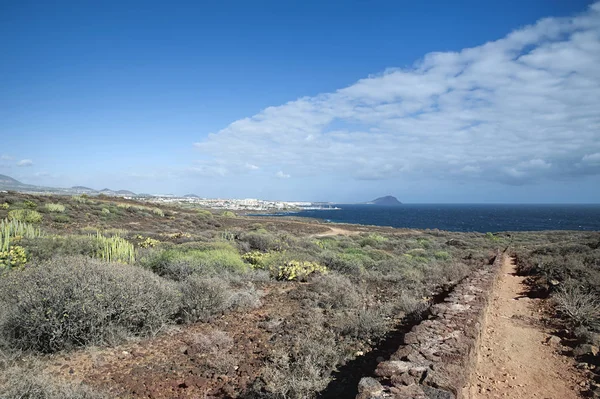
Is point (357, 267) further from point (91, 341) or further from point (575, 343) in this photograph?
point (91, 341)

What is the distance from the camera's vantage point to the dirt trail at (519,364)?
482cm

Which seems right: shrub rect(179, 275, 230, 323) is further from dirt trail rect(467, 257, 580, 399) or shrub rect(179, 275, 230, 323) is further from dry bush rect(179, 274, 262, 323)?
dirt trail rect(467, 257, 580, 399)

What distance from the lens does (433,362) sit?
447cm

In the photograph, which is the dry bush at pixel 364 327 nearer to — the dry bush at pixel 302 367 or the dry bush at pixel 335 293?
the dry bush at pixel 302 367

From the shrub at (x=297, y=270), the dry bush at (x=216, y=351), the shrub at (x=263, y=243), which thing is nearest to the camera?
the dry bush at (x=216, y=351)

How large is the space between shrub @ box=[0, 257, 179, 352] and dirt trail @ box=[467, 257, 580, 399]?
574cm

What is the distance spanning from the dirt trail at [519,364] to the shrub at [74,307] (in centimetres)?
574

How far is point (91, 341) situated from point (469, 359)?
20.1 ft

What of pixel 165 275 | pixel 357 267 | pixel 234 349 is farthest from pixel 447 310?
pixel 165 275

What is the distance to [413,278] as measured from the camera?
11844 millimetres

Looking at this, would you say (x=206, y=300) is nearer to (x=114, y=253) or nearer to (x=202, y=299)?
(x=202, y=299)

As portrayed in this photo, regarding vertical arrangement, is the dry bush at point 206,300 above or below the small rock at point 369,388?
below

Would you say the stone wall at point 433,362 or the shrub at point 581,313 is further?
the shrub at point 581,313

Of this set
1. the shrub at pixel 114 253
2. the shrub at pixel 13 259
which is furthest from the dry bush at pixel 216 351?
the shrub at pixel 13 259
